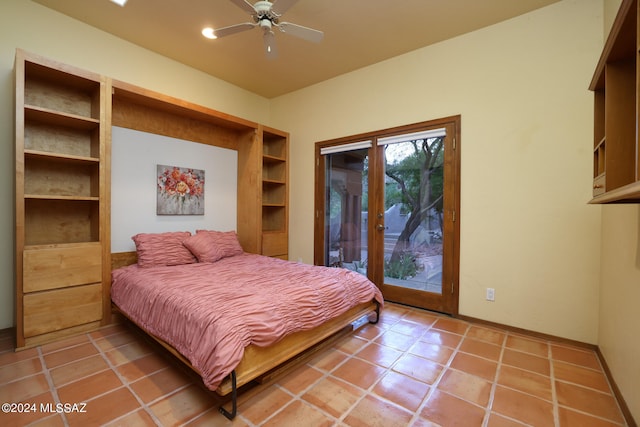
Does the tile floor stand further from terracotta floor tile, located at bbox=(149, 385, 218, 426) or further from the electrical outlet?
the electrical outlet

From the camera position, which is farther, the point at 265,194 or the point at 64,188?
the point at 265,194

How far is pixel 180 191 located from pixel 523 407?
12.6ft

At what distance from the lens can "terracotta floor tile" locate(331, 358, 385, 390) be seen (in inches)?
73.1

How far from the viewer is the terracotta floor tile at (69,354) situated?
2045mm

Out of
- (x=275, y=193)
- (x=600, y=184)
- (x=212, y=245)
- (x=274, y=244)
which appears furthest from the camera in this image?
→ (x=275, y=193)

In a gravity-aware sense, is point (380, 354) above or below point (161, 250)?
below

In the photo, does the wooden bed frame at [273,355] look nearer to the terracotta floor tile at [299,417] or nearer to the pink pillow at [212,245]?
the terracotta floor tile at [299,417]

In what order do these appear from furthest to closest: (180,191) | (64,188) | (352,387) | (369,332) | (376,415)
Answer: (180,191), (64,188), (369,332), (352,387), (376,415)

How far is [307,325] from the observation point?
6.48 feet

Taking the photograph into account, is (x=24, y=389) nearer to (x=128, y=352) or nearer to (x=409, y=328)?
(x=128, y=352)

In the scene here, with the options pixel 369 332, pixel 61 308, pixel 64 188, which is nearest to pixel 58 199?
pixel 64 188

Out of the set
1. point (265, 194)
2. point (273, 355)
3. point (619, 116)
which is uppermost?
point (619, 116)

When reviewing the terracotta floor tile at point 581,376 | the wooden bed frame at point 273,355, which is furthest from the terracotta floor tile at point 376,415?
the terracotta floor tile at point 581,376

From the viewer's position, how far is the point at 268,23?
2252 millimetres
